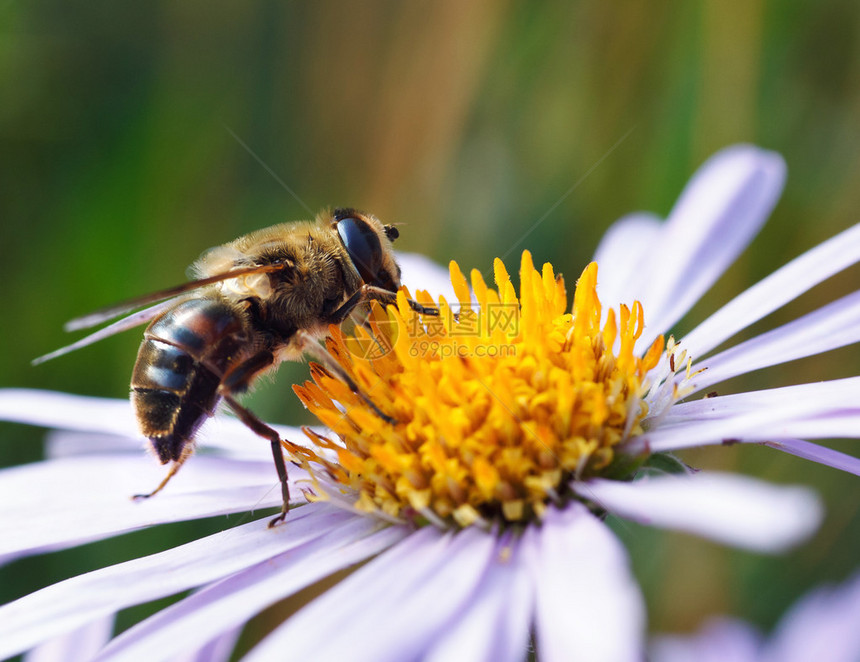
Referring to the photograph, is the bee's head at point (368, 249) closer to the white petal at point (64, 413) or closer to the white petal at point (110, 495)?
the white petal at point (110, 495)

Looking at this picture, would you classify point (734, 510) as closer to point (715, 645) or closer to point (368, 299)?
point (368, 299)

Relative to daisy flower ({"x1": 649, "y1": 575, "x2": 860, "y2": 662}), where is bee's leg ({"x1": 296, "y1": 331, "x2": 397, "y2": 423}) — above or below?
above

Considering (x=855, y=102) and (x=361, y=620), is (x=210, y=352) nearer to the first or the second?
(x=361, y=620)

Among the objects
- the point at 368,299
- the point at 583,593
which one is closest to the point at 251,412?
the point at 368,299

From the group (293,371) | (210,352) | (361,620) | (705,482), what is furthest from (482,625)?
(293,371)

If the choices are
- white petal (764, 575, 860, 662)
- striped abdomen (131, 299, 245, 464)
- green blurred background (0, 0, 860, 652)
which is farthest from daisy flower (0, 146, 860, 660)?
green blurred background (0, 0, 860, 652)

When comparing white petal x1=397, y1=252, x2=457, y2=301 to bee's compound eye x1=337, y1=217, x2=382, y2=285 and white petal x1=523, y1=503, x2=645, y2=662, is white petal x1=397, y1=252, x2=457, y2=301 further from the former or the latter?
white petal x1=523, y1=503, x2=645, y2=662

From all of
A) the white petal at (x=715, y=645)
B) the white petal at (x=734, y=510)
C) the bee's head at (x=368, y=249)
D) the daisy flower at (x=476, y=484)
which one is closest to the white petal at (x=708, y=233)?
the daisy flower at (x=476, y=484)

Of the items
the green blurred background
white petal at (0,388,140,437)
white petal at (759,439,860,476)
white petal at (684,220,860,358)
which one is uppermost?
the green blurred background
